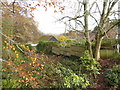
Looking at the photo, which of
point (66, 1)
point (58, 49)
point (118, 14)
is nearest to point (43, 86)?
point (66, 1)

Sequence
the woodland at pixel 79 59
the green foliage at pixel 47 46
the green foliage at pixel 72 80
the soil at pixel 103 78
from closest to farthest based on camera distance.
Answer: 1. the green foliage at pixel 72 80
2. the woodland at pixel 79 59
3. the soil at pixel 103 78
4. the green foliage at pixel 47 46

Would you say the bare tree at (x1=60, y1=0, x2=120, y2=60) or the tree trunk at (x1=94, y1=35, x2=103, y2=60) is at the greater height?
the bare tree at (x1=60, y1=0, x2=120, y2=60)

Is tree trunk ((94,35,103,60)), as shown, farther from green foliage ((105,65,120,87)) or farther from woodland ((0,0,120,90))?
green foliage ((105,65,120,87))

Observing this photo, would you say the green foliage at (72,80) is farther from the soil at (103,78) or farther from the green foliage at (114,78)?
the green foliage at (114,78)

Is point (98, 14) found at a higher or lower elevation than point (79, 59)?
higher

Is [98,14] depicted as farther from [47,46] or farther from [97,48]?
[47,46]

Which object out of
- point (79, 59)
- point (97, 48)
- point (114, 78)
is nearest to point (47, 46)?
point (79, 59)

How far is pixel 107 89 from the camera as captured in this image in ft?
10.4

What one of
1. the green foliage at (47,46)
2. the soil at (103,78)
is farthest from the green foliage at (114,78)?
the green foliage at (47,46)

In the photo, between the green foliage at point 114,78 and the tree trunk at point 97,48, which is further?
the tree trunk at point 97,48

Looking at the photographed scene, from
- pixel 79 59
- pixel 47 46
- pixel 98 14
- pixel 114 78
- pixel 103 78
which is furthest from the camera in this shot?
pixel 47 46

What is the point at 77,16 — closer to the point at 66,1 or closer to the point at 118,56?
the point at 66,1

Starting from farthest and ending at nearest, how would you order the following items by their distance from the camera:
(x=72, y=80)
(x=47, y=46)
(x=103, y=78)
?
(x=47, y=46)
(x=103, y=78)
(x=72, y=80)

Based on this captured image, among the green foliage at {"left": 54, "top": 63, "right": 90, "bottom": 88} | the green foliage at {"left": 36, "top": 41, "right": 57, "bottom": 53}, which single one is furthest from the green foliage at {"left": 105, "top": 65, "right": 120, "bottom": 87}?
the green foliage at {"left": 36, "top": 41, "right": 57, "bottom": 53}
